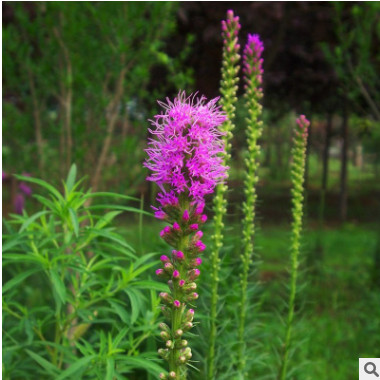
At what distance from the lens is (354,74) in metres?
7.51

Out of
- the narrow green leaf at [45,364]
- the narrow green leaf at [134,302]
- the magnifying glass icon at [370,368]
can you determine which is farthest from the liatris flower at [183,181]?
the magnifying glass icon at [370,368]

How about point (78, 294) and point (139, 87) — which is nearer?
point (78, 294)

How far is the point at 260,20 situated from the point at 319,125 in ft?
64.6

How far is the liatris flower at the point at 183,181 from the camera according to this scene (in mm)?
2133

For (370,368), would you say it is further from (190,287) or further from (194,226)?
(194,226)

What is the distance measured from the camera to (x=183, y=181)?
2.12 m

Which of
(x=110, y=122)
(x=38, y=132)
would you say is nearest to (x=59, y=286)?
(x=110, y=122)

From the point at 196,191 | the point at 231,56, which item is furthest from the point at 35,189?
the point at 196,191

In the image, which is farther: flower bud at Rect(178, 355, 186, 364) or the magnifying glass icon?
the magnifying glass icon

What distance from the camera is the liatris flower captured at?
2.13 metres

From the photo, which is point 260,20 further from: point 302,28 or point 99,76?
point 99,76

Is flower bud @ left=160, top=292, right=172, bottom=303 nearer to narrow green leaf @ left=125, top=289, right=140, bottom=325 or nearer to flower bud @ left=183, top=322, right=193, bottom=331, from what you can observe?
flower bud @ left=183, top=322, right=193, bottom=331

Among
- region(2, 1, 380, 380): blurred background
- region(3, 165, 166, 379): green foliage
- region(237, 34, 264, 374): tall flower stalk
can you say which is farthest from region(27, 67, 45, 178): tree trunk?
region(237, 34, 264, 374): tall flower stalk

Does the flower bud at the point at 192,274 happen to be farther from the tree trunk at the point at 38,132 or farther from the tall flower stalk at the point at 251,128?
the tree trunk at the point at 38,132
